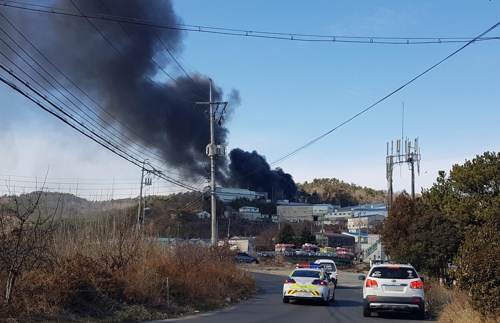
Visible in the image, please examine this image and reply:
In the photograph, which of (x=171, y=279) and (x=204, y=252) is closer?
(x=171, y=279)

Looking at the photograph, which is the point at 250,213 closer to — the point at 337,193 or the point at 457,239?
the point at 337,193

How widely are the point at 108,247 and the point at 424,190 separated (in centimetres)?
2323

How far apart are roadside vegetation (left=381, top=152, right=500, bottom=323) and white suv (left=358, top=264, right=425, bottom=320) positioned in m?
0.87

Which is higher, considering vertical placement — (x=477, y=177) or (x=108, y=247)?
(x=477, y=177)

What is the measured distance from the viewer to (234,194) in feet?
343

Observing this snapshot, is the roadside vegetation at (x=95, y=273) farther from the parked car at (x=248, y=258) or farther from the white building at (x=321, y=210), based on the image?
the white building at (x=321, y=210)

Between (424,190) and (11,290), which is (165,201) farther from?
(11,290)

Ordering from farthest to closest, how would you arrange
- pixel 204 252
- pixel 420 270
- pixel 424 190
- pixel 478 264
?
1. pixel 424 190
2. pixel 420 270
3. pixel 204 252
4. pixel 478 264

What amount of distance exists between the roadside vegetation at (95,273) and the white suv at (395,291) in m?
5.65

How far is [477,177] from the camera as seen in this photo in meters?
32.5

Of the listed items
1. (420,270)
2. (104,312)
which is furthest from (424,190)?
(104,312)

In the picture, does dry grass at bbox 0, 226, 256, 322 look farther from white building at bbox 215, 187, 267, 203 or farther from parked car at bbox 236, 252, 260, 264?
white building at bbox 215, 187, 267, 203

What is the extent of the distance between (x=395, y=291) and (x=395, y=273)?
0.62m

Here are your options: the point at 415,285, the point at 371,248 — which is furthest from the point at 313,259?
the point at 415,285
